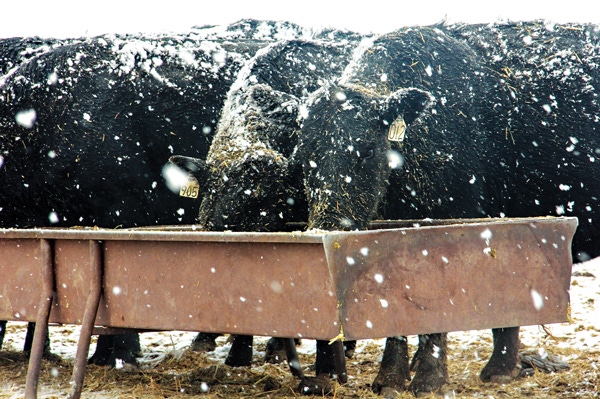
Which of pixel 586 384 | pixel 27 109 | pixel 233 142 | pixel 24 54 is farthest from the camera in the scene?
pixel 24 54

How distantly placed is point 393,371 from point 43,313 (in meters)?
1.87

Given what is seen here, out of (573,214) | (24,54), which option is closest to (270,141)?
(573,214)

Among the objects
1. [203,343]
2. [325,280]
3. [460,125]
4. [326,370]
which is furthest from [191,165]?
[325,280]

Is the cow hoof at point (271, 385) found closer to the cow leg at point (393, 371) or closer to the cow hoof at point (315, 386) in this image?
the cow hoof at point (315, 386)

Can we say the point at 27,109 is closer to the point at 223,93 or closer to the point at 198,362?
the point at 223,93

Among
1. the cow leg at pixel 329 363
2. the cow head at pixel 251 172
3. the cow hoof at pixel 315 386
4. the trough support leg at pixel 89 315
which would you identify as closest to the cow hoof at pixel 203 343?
the cow head at pixel 251 172

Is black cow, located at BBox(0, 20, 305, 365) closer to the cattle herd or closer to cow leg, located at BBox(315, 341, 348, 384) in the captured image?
the cattle herd

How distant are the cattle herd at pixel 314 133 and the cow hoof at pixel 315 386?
0.04ft

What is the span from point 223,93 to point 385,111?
2.39m

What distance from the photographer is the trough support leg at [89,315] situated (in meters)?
3.14

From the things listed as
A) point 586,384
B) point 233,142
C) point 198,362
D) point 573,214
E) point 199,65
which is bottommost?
point 198,362

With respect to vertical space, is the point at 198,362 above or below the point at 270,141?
below

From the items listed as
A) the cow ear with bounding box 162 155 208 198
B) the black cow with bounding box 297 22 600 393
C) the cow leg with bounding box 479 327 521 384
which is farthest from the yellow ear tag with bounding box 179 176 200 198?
the cow leg with bounding box 479 327 521 384

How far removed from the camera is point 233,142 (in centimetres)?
510
